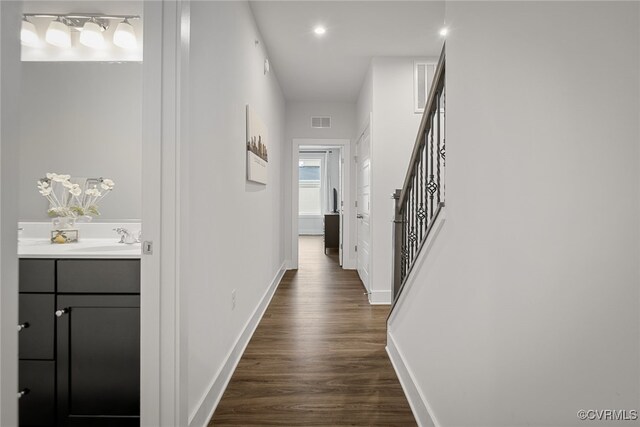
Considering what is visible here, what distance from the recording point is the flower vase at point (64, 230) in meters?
2.01

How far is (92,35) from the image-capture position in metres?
2.11

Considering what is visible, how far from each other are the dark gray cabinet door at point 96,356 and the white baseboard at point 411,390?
1304 mm

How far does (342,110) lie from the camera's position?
559 cm

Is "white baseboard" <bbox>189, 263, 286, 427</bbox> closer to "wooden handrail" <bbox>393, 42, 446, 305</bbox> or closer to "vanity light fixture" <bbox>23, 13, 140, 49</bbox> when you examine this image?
"wooden handrail" <bbox>393, 42, 446, 305</bbox>

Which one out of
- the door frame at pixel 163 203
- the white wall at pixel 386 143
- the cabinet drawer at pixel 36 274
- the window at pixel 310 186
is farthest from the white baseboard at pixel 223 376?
the window at pixel 310 186

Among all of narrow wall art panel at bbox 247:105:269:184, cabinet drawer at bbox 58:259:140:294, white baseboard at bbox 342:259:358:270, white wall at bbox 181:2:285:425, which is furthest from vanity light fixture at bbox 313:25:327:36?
white baseboard at bbox 342:259:358:270

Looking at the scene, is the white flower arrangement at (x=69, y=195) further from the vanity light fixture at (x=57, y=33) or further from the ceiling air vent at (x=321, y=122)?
the ceiling air vent at (x=321, y=122)

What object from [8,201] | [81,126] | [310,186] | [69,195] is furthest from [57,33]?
[310,186]

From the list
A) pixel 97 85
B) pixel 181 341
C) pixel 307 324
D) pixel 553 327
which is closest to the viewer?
pixel 553 327

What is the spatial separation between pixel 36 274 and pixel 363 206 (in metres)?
3.80

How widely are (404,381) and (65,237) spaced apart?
6.86 feet

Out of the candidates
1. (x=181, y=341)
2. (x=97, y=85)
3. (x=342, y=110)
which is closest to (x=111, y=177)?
(x=97, y=85)

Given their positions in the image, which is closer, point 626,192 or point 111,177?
point 626,192

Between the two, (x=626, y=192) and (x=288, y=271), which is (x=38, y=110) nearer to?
(x=626, y=192)
